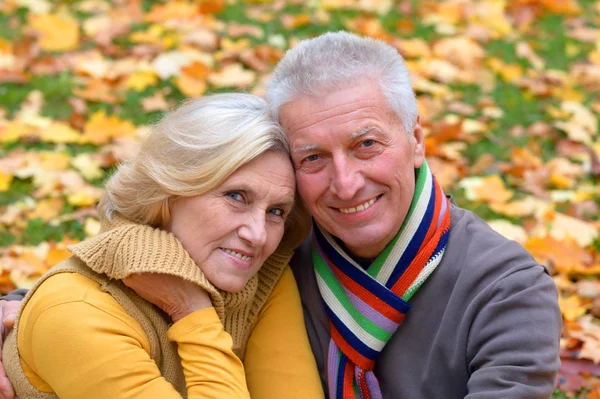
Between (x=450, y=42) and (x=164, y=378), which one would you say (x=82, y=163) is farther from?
(x=450, y=42)

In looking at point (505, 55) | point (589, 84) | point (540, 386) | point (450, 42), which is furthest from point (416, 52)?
point (540, 386)

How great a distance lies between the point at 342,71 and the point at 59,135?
2757 mm

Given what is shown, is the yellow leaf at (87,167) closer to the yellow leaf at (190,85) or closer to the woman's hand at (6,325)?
the yellow leaf at (190,85)

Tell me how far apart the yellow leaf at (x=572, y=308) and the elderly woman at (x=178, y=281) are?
1.44 meters

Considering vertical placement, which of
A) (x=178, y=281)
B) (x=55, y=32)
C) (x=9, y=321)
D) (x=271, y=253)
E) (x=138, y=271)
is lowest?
(x=55, y=32)

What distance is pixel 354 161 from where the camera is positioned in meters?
2.78

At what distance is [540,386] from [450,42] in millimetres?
4487

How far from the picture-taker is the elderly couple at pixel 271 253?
259 centimetres

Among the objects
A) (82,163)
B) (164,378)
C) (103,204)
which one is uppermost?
(103,204)

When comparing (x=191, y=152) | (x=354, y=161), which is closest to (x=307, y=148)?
(x=354, y=161)

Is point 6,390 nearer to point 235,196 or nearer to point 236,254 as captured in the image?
point 236,254

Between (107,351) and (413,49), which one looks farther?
(413,49)

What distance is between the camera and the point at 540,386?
2.50 metres

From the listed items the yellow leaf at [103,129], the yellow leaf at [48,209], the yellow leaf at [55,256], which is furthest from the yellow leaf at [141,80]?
the yellow leaf at [55,256]
